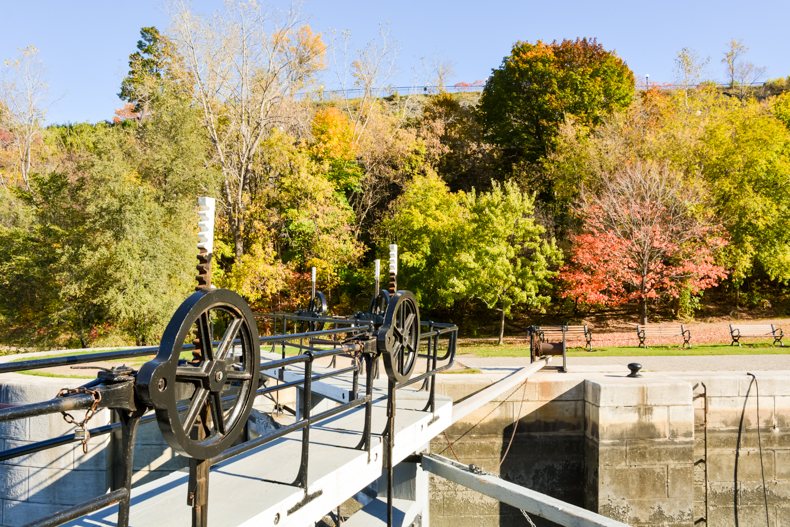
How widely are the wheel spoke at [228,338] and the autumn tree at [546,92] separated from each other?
115ft

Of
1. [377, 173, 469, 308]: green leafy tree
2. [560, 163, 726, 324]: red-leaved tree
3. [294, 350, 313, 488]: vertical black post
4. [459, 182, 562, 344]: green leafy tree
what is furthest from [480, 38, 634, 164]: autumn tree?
[294, 350, 313, 488]: vertical black post

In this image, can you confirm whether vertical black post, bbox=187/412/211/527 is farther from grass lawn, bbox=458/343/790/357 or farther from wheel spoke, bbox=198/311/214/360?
grass lawn, bbox=458/343/790/357

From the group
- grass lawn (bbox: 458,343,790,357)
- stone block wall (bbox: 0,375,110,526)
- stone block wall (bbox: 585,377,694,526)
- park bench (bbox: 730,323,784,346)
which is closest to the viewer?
stone block wall (bbox: 0,375,110,526)

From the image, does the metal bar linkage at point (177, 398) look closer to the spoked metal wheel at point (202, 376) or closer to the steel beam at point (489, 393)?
the spoked metal wheel at point (202, 376)

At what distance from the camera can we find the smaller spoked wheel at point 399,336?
5.62 metres

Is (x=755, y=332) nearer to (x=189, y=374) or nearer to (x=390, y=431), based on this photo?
(x=390, y=431)

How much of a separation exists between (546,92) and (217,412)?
40332 mm

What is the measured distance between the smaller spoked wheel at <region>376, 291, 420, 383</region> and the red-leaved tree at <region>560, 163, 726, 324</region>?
1876 cm

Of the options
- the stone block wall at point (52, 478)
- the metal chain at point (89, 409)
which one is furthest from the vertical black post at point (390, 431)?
the stone block wall at point (52, 478)

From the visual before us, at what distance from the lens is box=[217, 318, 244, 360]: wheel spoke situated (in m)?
3.55

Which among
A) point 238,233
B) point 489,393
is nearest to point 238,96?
point 238,233

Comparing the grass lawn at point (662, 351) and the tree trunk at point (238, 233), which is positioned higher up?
the tree trunk at point (238, 233)

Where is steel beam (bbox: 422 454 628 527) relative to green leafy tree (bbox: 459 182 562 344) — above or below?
below

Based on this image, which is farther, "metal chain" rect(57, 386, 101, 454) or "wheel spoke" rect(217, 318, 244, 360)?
"wheel spoke" rect(217, 318, 244, 360)
